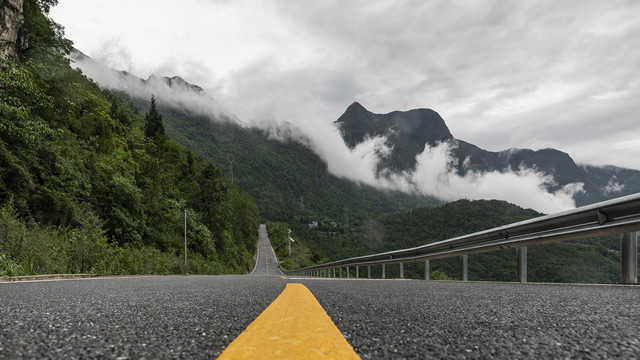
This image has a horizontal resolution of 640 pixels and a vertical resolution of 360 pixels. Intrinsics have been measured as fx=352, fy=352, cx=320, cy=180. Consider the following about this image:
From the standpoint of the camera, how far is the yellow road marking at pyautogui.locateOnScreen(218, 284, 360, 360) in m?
Result: 1.34

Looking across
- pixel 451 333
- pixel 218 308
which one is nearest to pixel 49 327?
pixel 218 308

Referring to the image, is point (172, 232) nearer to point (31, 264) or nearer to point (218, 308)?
point (31, 264)

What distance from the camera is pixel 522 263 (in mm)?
6316

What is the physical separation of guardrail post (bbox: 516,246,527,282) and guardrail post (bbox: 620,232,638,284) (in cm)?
152

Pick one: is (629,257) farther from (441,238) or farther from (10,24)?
(441,238)

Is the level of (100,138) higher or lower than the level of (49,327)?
higher

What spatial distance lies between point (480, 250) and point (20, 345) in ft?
24.4

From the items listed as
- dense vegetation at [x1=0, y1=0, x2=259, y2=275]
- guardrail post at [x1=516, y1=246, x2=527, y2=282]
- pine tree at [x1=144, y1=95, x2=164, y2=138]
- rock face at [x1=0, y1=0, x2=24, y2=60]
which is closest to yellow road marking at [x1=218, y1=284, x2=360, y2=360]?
guardrail post at [x1=516, y1=246, x2=527, y2=282]

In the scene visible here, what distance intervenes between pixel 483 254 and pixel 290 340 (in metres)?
25.7

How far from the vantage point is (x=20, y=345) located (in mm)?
1464

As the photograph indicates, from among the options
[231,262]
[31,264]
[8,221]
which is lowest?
[231,262]

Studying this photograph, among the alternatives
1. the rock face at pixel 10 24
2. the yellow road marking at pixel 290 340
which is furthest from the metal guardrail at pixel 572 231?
the rock face at pixel 10 24

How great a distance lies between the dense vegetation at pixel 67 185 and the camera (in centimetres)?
1226

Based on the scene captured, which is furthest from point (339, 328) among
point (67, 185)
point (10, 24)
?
point (10, 24)
